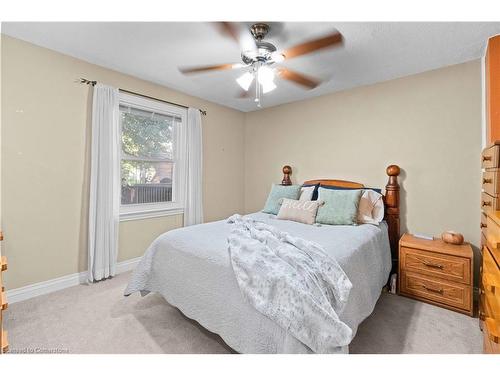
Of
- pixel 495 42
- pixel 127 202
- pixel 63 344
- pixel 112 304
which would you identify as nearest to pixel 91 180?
pixel 127 202

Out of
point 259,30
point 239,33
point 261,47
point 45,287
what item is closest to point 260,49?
point 261,47

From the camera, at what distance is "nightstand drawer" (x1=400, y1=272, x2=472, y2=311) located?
7.11 feet

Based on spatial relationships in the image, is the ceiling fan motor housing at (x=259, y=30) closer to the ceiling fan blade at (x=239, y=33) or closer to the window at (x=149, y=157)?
the ceiling fan blade at (x=239, y=33)

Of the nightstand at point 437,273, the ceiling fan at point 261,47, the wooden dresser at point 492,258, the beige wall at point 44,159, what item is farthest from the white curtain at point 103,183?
the wooden dresser at point 492,258

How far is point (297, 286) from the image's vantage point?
1.31m

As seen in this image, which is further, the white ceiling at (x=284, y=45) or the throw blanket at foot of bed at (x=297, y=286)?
the white ceiling at (x=284, y=45)

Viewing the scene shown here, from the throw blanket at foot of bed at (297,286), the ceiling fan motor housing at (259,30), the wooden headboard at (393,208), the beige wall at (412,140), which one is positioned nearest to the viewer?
the throw blanket at foot of bed at (297,286)

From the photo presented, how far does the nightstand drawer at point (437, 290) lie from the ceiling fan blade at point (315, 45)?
2.23m

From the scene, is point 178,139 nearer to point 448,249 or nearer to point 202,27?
point 202,27

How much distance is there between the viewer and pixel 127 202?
323cm

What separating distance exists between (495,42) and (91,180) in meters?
3.96

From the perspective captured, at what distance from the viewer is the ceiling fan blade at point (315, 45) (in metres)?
2.00

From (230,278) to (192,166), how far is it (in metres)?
2.37

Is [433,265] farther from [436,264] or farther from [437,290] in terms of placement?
[437,290]
